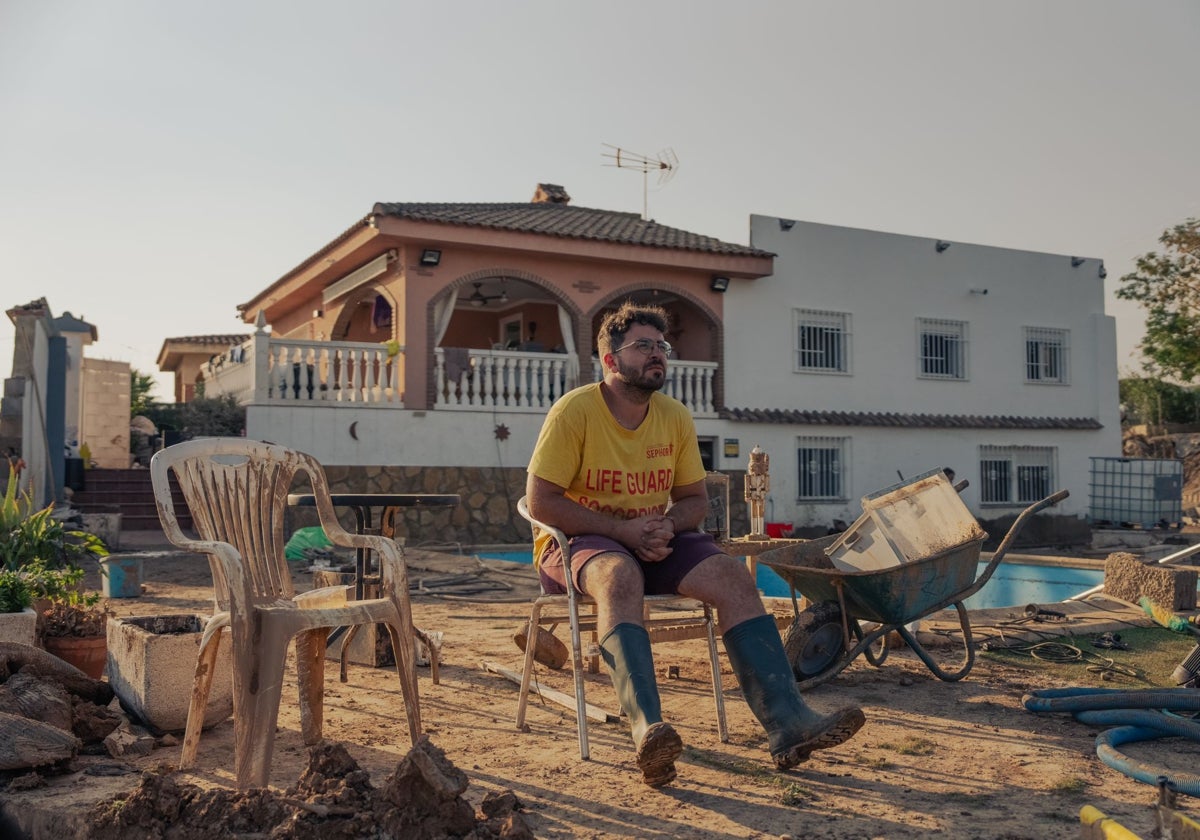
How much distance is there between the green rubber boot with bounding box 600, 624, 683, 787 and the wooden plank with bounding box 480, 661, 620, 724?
0.48 metres

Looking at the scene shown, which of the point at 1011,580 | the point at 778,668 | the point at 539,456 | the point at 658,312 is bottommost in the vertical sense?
the point at 1011,580

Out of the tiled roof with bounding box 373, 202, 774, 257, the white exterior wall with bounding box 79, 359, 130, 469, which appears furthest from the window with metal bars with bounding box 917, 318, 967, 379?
the white exterior wall with bounding box 79, 359, 130, 469

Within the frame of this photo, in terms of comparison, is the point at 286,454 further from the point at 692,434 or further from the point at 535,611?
the point at 692,434

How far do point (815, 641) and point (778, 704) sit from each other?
1709mm

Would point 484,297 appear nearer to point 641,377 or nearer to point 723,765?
point 641,377

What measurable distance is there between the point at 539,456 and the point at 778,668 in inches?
47.6

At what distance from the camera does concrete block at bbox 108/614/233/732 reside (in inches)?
160

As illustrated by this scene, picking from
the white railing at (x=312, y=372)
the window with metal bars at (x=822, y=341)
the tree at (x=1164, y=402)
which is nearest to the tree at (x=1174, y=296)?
the tree at (x=1164, y=402)

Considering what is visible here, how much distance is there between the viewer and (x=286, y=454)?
4152 mm

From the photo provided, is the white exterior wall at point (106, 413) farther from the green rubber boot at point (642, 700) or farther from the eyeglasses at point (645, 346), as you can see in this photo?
the green rubber boot at point (642, 700)

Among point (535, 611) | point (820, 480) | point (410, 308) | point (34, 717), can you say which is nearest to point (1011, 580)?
point (820, 480)

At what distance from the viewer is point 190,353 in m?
30.0

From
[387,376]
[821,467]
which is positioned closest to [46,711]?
[387,376]

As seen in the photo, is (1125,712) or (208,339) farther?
(208,339)
